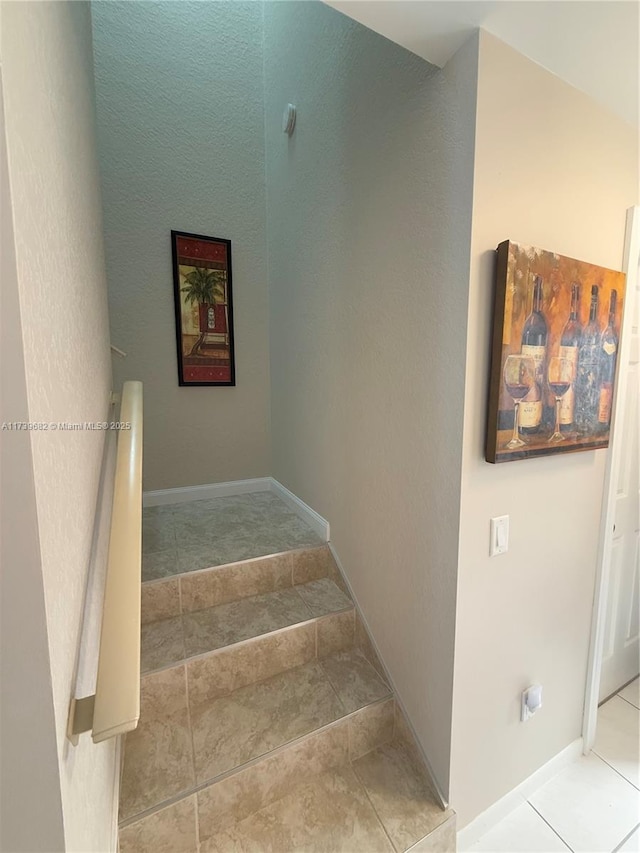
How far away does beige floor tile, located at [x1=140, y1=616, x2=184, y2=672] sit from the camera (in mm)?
1347

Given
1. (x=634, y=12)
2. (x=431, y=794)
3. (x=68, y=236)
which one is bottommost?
(x=431, y=794)

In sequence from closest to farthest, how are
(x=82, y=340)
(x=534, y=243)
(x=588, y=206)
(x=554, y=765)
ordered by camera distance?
(x=82, y=340), (x=534, y=243), (x=588, y=206), (x=554, y=765)

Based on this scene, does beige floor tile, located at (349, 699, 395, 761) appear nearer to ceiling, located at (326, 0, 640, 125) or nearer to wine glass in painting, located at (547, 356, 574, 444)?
wine glass in painting, located at (547, 356, 574, 444)

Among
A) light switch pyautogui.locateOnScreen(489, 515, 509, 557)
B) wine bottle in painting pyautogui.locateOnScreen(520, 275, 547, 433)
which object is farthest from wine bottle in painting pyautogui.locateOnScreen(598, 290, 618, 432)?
light switch pyautogui.locateOnScreen(489, 515, 509, 557)

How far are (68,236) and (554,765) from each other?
8.14ft

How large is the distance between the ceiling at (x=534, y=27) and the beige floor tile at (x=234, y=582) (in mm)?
1985

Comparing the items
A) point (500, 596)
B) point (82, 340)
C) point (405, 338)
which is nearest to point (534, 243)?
point (405, 338)

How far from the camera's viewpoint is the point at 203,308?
2.58 m

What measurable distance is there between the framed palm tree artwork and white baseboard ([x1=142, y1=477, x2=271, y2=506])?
2.65ft

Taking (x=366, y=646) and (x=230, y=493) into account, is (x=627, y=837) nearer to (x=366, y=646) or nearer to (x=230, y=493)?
(x=366, y=646)

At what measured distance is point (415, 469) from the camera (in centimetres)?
123

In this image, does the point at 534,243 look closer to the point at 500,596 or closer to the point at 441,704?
the point at 500,596

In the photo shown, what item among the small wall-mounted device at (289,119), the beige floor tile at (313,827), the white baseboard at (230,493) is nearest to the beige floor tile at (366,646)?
the beige floor tile at (313,827)

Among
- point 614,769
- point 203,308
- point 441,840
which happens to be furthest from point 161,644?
point 203,308
